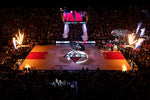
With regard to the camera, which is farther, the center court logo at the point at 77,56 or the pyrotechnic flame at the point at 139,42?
the pyrotechnic flame at the point at 139,42

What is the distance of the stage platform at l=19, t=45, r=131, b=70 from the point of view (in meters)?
12.2

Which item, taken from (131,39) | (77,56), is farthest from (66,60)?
(131,39)

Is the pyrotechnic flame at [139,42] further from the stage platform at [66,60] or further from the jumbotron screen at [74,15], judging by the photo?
the jumbotron screen at [74,15]

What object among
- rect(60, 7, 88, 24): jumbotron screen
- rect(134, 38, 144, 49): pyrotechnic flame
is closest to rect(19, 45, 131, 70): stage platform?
rect(134, 38, 144, 49): pyrotechnic flame

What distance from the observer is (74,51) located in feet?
47.0

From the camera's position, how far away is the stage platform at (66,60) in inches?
480

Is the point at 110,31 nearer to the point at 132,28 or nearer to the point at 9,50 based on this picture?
the point at 132,28

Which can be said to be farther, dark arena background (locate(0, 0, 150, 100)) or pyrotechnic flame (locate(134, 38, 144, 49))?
pyrotechnic flame (locate(134, 38, 144, 49))

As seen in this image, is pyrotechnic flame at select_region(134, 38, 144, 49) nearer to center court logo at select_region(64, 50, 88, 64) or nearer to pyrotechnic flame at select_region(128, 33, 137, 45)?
pyrotechnic flame at select_region(128, 33, 137, 45)

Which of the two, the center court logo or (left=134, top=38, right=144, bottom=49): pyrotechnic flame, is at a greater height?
(left=134, top=38, right=144, bottom=49): pyrotechnic flame

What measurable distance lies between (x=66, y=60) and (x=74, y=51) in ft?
5.17

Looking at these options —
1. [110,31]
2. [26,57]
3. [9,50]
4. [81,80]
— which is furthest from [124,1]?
[9,50]

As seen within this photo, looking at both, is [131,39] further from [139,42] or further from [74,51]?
[74,51]

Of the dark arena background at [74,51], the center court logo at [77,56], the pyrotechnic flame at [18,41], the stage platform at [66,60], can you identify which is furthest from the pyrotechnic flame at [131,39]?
the pyrotechnic flame at [18,41]
